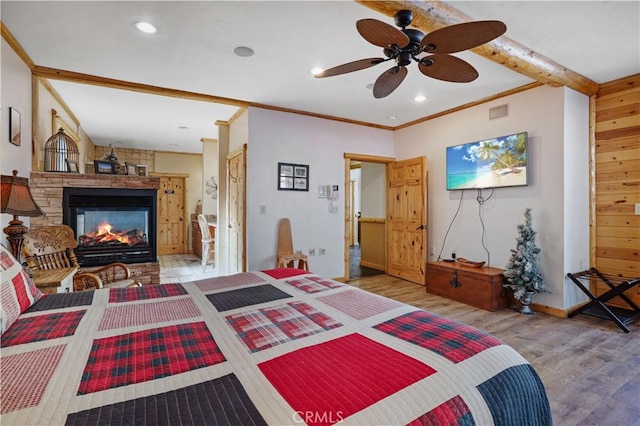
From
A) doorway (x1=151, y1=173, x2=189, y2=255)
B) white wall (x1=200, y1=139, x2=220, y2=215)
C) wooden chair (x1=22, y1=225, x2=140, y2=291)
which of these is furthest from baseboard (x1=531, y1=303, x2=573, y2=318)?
doorway (x1=151, y1=173, x2=189, y2=255)

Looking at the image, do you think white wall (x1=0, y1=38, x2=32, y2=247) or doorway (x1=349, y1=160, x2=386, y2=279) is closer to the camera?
white wall (x1=0, y1=38, x2=32, y2=247)

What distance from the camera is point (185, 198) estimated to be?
26.7 feet

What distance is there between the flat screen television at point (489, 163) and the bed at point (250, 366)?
124 inches

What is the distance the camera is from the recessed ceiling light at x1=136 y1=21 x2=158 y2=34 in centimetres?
242

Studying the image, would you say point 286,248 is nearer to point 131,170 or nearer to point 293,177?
point 293,177

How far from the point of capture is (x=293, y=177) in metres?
4.50

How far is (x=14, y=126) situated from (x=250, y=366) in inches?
129

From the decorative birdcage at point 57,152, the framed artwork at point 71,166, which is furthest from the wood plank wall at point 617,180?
the decorative birdcage at point 57,152

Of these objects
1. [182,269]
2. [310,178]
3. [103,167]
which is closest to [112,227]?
[103,167]

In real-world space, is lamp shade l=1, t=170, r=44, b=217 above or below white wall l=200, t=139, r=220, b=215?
below

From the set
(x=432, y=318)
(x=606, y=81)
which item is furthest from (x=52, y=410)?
(x=606, y=81)

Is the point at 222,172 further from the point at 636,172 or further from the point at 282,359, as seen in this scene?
the point at 636,172

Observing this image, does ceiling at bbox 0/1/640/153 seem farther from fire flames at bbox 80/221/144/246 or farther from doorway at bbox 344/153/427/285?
fire flames at bbox 80/221/144/246

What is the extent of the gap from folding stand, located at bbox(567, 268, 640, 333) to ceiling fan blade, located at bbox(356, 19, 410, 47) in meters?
3.23
